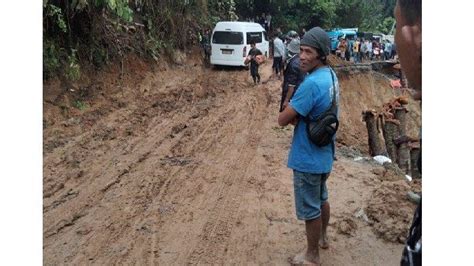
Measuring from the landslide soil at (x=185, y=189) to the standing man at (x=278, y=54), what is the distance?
5.04 metres

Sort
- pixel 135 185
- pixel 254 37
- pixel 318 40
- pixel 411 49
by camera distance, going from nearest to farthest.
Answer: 1. pixel 411 49
2. pixel 318 40
3. pixel 135 185
4. pixel 254 37

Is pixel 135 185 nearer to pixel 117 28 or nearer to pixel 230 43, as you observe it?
pixel 117 28

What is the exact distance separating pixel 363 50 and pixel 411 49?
1059 inches

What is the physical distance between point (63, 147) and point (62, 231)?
10.9 ft

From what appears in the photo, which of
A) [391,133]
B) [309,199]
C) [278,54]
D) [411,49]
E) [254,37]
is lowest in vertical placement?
[391,133]

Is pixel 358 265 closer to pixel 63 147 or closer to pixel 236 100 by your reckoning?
pixel 63 147

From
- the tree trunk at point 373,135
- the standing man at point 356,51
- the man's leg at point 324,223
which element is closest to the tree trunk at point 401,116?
the tree trunk at point 373,135

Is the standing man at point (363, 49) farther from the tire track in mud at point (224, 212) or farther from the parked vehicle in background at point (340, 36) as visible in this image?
the tire track in mud at point (224, 212)

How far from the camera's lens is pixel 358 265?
157 inches

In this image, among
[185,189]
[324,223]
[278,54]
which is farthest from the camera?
[278,54]

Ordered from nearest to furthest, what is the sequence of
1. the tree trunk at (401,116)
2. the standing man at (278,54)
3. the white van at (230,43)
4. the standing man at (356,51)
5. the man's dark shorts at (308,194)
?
the man's dark shorts at (308,194)
the tree trunk at (401,116)
the standing man at (278,54)
the white van at (230,43)
the standing man at (356,51)

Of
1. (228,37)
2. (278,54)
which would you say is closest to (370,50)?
(228,37)

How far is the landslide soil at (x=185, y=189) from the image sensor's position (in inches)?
166

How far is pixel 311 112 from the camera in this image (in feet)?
11.2
